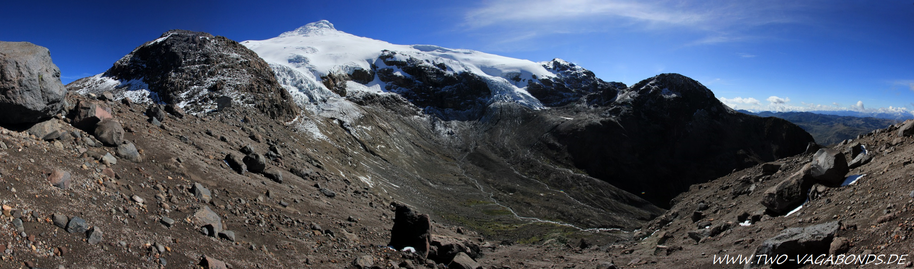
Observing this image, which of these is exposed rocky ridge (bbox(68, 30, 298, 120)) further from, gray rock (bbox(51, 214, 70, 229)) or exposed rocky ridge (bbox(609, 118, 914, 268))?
exposed rocky ridge (bbox(609, 118, 914, 268))

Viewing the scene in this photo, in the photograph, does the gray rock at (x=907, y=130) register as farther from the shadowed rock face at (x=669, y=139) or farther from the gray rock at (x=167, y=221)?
the shadowed rock face at (x=669, y=139)

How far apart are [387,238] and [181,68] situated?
69.2 m

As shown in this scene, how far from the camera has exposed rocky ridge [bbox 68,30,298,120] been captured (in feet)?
214

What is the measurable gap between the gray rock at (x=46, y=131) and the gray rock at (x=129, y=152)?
214 cm

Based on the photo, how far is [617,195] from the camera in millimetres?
104562

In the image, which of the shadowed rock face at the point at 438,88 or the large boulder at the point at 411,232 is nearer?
the large boulder at the point at 411,232

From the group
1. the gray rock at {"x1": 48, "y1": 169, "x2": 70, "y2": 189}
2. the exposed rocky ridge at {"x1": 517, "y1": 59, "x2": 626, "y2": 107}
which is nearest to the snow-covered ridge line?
the exposed rocky ridge at {"x1": 517, "y1": 59, "x2": 626, "y2": 107}

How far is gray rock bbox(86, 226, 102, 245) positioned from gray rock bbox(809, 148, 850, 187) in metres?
28.5

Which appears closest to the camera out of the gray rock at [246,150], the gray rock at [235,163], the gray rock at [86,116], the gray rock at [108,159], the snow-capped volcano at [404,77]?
the gray rock at [108,159]

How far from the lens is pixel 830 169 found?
18.2m

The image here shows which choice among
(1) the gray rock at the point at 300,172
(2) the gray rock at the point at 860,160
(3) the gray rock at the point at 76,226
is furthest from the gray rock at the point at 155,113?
(2) the gray rock at the point at 860,160

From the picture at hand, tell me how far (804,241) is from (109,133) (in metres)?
28.2

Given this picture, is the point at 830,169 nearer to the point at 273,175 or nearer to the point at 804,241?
the point at 804,241

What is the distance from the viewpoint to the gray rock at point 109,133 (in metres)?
17.4
